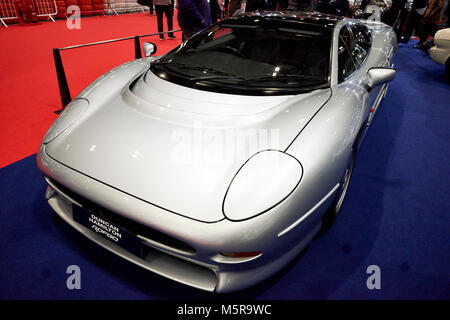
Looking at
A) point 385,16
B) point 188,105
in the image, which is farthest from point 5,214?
point 385,16

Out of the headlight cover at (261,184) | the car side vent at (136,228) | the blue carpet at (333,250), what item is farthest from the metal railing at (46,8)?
the headlight cover at (261,184)

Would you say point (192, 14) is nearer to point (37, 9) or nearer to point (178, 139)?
point (178, 139)

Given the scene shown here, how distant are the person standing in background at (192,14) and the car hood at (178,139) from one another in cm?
272

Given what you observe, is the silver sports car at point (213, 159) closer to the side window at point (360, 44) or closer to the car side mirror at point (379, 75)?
the car side mirror at point (379, 75)

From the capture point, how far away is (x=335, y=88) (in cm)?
169

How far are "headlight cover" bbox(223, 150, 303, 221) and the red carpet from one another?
2.16 metres

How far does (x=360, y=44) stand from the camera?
2.50 m

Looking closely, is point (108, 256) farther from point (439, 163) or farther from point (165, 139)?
point (439, 163)

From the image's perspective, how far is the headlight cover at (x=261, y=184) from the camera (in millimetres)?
1106

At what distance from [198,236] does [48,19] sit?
11.9 metres

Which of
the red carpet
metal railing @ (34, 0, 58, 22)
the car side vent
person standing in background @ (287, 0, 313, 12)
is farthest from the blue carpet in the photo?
metal railing @ (34, 0, 58, 22)

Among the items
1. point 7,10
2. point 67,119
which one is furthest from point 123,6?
point 67,119

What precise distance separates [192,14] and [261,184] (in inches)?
140

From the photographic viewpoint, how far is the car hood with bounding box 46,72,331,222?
1.17 metres
